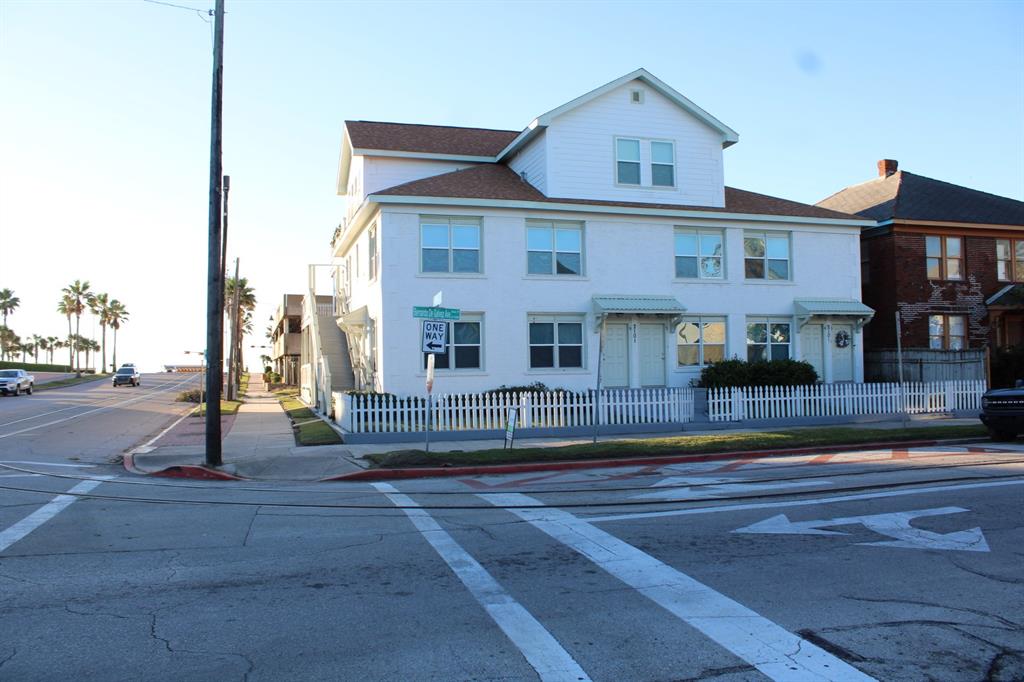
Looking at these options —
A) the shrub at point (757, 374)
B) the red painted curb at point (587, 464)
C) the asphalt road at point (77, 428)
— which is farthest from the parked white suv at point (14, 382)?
the red painted curb at point (587, 464)

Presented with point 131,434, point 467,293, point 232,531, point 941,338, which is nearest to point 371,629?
point 232,531

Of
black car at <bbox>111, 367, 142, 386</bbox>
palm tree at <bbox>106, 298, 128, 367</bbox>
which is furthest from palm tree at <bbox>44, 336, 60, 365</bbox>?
black car at <bbox>111, 367, 142, 386</bbox>

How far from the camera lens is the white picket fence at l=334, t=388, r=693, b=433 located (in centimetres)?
1812

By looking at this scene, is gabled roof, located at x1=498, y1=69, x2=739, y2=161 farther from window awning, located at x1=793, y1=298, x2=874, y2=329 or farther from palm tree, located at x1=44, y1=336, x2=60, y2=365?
palm tree, located at x1=44, y1=336, x2=60, y2=365

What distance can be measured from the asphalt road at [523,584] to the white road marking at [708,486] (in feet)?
0.40

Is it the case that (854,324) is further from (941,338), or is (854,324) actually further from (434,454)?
(434,454)

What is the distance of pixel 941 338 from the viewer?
2680 centimetres

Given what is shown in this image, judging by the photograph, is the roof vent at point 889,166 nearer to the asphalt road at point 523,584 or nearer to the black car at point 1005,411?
the black car at point 1005,411

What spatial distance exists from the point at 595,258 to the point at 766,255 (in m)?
5.80

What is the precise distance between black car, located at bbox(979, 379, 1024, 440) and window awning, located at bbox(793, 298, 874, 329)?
7.52 m

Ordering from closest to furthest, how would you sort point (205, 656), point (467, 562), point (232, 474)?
1. point (205, 656)
2. point (467, 562)
3. point (232, 474)

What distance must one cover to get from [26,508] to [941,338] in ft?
87.2

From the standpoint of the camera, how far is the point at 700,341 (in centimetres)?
2388

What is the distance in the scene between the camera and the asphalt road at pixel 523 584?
4812 mm
